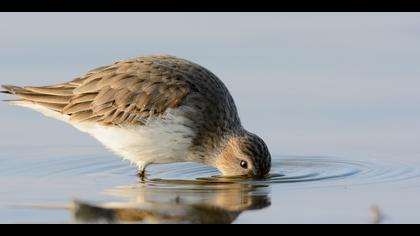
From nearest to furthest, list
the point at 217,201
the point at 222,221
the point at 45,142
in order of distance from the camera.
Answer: the point at 222,221 → the point at 217,201 → the point at 45,142

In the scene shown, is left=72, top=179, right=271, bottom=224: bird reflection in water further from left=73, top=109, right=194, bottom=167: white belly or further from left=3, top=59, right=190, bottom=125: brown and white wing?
left=3, top=59, right=190, bottom=125: brown and white wing

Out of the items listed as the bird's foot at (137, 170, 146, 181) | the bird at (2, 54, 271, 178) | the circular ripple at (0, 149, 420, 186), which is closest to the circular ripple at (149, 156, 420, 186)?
the circular ripple at (0, 149, 420, 186)

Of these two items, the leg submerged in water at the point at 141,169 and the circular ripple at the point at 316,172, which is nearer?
the circular ripple at the point at 316,172

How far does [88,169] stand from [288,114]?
10.9 feet

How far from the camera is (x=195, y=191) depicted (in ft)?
44.6

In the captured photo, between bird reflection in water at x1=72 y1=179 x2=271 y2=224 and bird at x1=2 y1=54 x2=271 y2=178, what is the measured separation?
1.71ft

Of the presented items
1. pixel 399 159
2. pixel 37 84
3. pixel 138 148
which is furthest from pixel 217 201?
pixel 37 84

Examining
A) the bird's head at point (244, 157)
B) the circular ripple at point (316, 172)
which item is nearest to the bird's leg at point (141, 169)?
the circular ripple at point (316, 172)

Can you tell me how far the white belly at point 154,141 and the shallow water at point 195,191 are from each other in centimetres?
25

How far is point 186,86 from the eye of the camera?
1503cm

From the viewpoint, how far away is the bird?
14812mm

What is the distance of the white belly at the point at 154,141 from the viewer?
48.4 ft

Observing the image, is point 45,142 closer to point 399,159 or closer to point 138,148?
point 138,148

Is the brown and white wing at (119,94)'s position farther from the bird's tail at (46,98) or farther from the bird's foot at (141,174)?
the bird's foot at (141,174)
